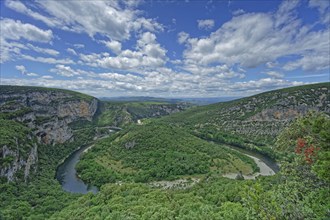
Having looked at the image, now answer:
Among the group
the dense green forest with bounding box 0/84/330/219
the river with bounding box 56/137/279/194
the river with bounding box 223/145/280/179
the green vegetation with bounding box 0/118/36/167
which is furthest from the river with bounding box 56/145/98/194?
the river with bounding box 223/145/280/179

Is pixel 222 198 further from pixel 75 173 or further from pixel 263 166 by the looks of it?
pixel 75 173

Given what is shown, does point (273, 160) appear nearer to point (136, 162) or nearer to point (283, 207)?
point (136, 162)

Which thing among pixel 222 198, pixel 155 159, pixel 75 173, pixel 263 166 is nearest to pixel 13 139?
pixel 75 173

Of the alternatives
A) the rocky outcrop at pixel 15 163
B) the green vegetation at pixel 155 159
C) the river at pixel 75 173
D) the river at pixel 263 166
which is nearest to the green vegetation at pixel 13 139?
the rocky outcrop at pixel 15 163

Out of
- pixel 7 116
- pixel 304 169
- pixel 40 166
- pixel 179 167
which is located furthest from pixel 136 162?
pixel 304 169

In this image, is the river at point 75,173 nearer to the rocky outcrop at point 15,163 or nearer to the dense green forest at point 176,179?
the dense green forest at point 176,179

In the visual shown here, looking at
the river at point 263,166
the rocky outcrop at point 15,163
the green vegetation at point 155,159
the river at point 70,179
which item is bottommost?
the river at point 70,179

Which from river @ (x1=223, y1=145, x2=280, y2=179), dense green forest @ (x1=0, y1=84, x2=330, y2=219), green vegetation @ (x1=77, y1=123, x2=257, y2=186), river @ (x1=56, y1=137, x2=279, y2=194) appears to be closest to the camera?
dense green forest @ (x1=0, y1=84, x2=330, y2=219)

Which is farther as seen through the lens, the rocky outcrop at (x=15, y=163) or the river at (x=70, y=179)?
the river at (x=70, y=179)

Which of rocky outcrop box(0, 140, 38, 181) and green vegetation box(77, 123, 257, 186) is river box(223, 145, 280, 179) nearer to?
green vegetation box(77, 123, 257, 186)
